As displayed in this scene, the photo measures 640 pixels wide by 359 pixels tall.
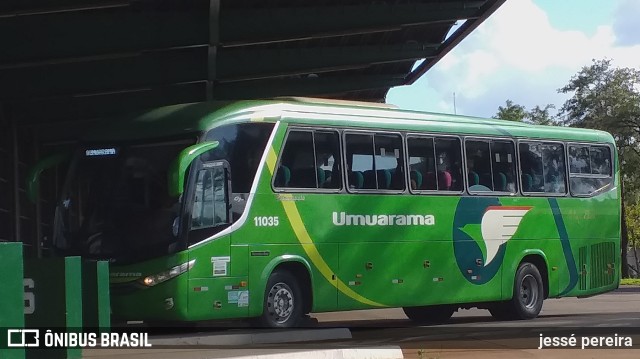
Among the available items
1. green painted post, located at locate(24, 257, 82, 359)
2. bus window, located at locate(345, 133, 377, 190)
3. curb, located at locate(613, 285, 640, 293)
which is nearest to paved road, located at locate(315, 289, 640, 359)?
bus window, located at locate(345, 133, 377, 190)

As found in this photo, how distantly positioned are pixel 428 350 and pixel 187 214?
3752mm

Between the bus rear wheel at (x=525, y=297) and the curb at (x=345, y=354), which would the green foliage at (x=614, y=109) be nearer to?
the bus rear wheel at (x=525, y=297)

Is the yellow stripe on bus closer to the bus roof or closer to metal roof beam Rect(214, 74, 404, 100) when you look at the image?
the bus roof

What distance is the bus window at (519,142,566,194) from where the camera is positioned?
2002cm

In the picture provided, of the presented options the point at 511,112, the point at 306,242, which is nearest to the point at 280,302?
the point at 306,242

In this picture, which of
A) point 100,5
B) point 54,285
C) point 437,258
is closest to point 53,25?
point 100,5

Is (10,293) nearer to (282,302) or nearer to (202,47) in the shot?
(282,302)

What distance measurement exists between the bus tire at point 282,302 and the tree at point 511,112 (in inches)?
2345

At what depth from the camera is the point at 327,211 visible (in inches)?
655

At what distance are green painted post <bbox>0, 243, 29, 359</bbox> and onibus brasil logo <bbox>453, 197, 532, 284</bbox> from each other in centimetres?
1180

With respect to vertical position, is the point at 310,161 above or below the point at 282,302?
above

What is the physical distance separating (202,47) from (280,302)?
31.3 feet

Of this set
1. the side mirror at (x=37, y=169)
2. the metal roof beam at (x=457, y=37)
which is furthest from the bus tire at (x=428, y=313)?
the side mirror at (x=37, y=169)

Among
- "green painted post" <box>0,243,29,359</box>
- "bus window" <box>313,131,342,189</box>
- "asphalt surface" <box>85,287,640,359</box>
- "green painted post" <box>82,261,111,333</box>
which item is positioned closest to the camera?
"green painted post" <box>0,243,29,359</box>
